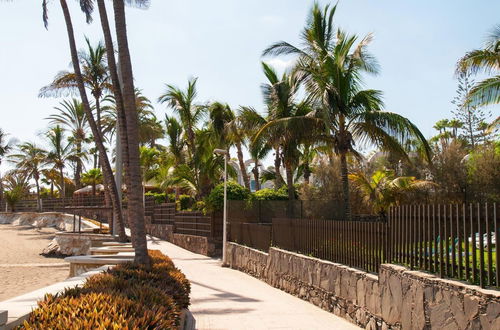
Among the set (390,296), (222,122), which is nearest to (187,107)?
(222,122)

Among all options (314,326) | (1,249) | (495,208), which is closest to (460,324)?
(495,208)

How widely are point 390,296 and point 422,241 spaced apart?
3.61ft

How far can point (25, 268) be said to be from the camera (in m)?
21.2

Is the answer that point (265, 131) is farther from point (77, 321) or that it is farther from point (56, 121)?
point (56, 121)

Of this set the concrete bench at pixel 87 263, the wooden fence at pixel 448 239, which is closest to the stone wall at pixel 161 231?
the concrete bench at pixel 87 263

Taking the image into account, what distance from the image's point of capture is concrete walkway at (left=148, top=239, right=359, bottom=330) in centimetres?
953

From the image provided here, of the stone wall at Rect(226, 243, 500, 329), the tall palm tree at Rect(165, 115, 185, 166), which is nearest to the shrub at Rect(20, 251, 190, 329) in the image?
the stone wall at Rect(226, 243, 500, 329)

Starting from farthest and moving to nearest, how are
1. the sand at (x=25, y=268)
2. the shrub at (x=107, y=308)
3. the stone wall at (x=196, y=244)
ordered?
the stone wall at (x=196, y=244) → the sand at (x=25, y=268) → the shrub at (x=107, y=308)

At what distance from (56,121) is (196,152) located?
23.1 meters

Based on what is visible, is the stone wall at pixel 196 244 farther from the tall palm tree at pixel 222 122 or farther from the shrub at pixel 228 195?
the tall palm tree at pixel 222 122

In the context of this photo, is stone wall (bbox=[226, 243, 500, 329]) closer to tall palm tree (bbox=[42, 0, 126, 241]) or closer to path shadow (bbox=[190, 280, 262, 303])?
path shadow (bbox=[190, 280, 262, 303])

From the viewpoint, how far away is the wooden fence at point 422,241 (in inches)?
249

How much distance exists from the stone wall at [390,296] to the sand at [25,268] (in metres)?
7.53

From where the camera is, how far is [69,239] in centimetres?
2450
